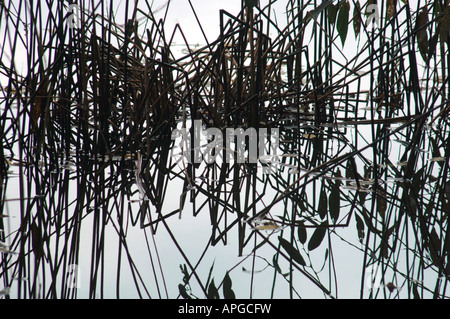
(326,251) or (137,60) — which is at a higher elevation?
(137,60)

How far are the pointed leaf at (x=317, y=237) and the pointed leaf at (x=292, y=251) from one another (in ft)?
0.07

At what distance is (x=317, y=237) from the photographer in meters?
0.67

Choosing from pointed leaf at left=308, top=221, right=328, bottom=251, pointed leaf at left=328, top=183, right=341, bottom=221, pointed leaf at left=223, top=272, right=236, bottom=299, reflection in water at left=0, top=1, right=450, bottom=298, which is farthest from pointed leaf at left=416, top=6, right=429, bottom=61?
pointed leaf at left=223, top=272, right=236, bottom=299

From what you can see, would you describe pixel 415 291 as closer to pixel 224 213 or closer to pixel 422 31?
pixel 224 213

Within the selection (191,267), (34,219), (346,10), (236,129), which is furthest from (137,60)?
(191,267)

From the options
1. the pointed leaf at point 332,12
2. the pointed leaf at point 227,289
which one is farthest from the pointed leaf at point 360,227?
the pointed leaf at point 332,12

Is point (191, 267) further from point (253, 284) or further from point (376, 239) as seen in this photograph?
point (376, 239)

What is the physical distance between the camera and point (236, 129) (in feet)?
3.67

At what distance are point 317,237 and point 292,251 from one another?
5 cm

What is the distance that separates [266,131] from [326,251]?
642mm

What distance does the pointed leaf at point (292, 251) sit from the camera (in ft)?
2.01

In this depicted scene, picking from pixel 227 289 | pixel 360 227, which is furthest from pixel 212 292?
pixel 360 227
